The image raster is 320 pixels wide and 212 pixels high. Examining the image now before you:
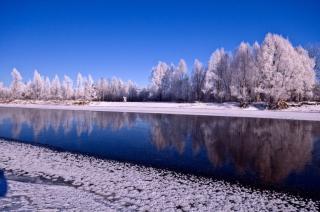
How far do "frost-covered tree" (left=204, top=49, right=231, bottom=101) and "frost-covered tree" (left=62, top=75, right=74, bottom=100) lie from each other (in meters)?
86.7

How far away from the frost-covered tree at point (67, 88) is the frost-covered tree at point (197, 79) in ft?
236

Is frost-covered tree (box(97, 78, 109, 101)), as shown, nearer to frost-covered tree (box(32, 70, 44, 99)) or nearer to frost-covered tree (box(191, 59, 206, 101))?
frost-covered tree (box(32, 70, 44, 99))

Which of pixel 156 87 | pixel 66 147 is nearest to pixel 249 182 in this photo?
pixel 66 147

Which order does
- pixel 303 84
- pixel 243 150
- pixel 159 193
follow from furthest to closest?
1. pixel 303 84
2. pixel 243 150
3. pixel 159 193

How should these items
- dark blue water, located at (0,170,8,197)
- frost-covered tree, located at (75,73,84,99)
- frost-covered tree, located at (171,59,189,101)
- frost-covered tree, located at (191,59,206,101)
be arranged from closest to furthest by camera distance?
dark blue water, located at (0,170,8,197), frost-covered tree, located at (191,59,206,101), frost-covered tree, located at (171,59,189,101), frost-covered tree, located at (75,73,84,99)

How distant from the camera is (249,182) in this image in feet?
35.8

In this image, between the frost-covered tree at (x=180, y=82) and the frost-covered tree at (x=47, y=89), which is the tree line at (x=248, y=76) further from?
the frost-covered tree at (x=47, y=89)

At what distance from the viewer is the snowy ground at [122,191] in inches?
332

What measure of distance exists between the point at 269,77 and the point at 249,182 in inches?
1824

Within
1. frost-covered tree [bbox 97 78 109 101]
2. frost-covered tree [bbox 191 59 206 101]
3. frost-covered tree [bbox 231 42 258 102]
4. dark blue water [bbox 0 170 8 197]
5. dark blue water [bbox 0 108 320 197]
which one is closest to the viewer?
dark blue water [bbox 0 170 8 197]

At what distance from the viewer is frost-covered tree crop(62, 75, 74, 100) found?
141275mm

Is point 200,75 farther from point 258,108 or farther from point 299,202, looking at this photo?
point 299,202

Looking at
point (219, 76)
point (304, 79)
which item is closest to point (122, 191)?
point (304, 79)

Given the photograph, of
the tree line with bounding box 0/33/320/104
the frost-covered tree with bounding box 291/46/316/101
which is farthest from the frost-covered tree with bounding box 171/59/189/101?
the frost-covered tree with bounding box 291/46/316/101
